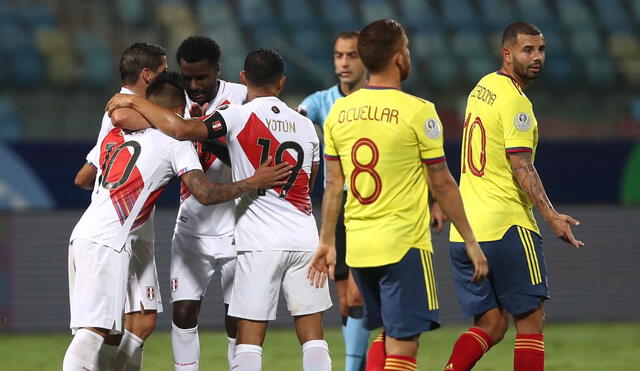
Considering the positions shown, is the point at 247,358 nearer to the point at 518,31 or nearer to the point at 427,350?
the point at 518,31

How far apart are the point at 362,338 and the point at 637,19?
1131 cm

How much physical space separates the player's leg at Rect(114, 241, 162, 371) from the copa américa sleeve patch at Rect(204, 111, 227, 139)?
0.95 m

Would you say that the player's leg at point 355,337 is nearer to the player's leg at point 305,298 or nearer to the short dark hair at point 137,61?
the player's leg at point 305,298

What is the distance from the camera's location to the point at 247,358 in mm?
5742

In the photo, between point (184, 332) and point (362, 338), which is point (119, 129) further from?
point (362, 338)

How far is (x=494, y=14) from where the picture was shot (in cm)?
1655

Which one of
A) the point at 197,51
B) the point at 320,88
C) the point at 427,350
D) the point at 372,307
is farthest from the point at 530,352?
the point at 320,88

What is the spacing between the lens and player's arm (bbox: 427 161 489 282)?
510cm

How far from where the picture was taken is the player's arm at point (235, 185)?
5676 mm

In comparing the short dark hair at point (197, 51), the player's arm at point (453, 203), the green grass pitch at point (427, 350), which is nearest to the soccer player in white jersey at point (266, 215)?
the short dark hair at point (197, 51)

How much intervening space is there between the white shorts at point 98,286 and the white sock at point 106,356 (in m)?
0.41

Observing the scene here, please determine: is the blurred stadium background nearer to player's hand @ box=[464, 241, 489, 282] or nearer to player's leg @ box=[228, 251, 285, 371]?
player's leg @ box=[228, 251, 285, 371]

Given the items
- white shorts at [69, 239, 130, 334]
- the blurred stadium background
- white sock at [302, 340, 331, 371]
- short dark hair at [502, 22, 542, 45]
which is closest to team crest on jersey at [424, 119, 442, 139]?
short dark hair at [502, 22, 542, 45]

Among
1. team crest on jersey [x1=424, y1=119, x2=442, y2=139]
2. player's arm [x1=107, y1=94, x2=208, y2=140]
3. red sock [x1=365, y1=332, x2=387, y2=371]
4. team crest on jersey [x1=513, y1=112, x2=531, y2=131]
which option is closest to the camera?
team crest on jersey [x1=424, y1=119, x2=442, y2=139]
